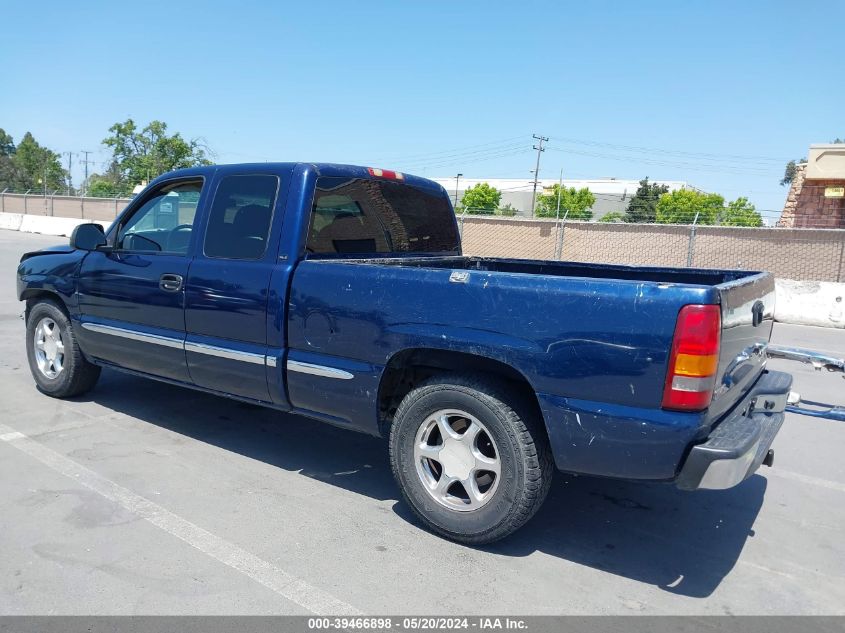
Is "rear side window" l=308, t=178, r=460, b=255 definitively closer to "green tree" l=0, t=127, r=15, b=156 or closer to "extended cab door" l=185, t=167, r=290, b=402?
"extended cab door" l=185, t=167, r=290, b=402

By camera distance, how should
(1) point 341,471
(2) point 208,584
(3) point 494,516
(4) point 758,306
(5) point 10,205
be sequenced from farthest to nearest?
(5) point 10,205, (1) point 341,471, (4) point 758,306, (3) point 494,516, (2) point 208,584

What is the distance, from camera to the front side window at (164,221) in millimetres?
4820

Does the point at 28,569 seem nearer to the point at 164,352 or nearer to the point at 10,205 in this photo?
the point at 164,352

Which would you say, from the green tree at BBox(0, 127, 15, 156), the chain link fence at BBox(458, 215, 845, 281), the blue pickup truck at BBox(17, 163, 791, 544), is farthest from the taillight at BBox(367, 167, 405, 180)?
the green tree at BBox(0, 127, 15, 156)

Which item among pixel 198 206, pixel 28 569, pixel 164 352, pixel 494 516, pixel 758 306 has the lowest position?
pixel 28 569

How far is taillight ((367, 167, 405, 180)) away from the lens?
472 centimetres

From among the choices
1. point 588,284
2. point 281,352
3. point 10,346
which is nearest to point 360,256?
point 281,352

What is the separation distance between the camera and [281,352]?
4043 mm

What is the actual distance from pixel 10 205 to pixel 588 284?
1833 inches

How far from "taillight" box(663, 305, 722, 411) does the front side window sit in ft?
10.8

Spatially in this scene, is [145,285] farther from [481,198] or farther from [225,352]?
[481,198]

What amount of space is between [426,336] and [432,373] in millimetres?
392

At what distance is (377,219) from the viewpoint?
477cm

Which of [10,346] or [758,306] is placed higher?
[758,306]
